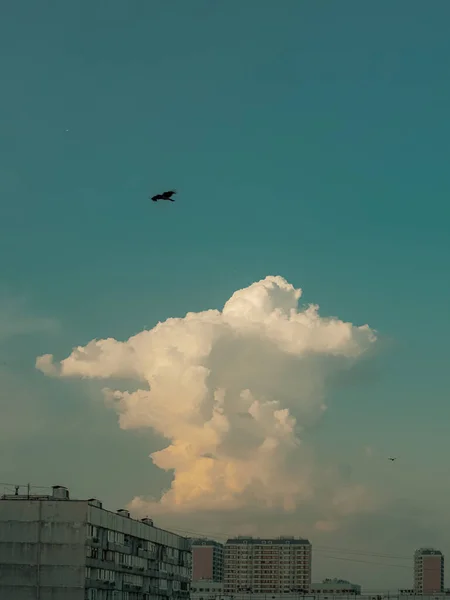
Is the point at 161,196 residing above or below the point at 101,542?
above

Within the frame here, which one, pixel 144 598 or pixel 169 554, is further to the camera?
pixel 169 554

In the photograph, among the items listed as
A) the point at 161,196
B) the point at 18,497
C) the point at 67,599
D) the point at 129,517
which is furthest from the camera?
the point at 129,517

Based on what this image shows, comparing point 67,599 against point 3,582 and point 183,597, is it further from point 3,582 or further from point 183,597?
point 183,597

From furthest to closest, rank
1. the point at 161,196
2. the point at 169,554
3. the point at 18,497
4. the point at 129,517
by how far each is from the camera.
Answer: the point at 169,554, the point at 129,517, the point at 18,497, the point at 161,196

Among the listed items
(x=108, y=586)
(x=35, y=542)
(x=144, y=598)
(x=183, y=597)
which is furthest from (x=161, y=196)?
(x=183, y=597)

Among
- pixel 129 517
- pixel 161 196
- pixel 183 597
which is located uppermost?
pixel 161 196

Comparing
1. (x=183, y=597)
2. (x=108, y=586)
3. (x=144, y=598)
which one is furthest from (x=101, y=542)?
(x=183, y=597)
